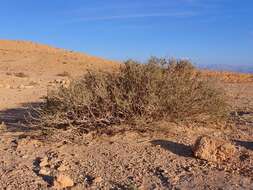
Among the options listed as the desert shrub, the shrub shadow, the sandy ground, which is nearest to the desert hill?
the desert shrub

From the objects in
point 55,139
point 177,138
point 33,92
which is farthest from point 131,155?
point 33,92

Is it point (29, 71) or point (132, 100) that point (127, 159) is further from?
point (29, 71)

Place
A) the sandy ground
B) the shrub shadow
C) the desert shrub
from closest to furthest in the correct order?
1. the sandy ground
2. the shrub shadow
3. the desert shrub

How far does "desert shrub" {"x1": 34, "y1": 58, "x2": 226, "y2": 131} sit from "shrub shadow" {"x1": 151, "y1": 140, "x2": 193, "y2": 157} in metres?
0.48

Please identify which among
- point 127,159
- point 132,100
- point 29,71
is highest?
point 132,100

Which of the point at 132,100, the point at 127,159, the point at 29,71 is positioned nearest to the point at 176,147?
the point at 127,159

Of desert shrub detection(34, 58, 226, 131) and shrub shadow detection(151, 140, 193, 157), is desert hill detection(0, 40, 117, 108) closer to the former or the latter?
desert shrub detection(34, 58, 226, 131)

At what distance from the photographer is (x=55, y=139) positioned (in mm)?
6852

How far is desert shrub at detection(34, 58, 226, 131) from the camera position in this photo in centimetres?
691

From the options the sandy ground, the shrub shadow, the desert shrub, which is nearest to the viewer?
the sandy ground

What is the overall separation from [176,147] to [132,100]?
107 centimetres

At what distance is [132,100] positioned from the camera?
7008 mm

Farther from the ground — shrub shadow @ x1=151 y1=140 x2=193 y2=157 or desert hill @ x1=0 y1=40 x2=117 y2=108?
shrub shadow @ x1=151 y1=140 x2=193 y2=157

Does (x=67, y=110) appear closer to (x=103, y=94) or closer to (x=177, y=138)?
(x=103, y=94)
